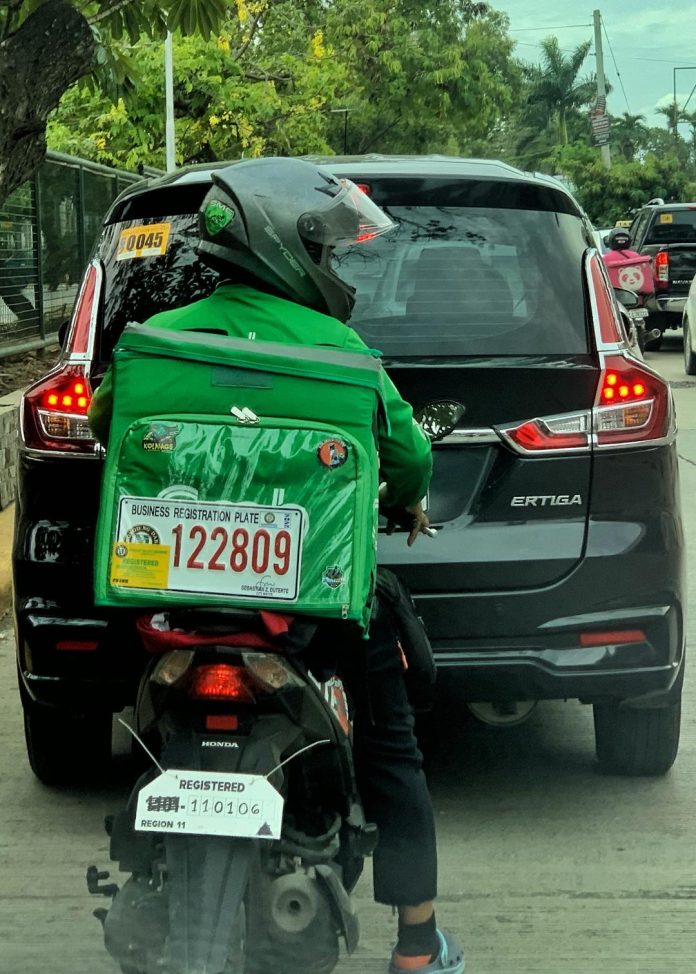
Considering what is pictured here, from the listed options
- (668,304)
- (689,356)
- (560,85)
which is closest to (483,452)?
(689,356)

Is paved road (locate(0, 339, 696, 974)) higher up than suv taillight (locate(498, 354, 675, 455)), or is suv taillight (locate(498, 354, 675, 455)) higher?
suv taillight (locate(498, 354, 675, 455))

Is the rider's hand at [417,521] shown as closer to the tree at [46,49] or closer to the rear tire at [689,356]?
the tree at [46,49]

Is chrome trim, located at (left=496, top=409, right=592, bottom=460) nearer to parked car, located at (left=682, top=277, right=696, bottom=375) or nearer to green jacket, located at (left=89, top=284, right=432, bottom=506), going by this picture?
green jacket, located at (left=89, top=284, right=432, bottom=506)

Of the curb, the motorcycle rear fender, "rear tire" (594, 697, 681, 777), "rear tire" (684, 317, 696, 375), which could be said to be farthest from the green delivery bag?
"rear tire" (684, 317, 696, 375)

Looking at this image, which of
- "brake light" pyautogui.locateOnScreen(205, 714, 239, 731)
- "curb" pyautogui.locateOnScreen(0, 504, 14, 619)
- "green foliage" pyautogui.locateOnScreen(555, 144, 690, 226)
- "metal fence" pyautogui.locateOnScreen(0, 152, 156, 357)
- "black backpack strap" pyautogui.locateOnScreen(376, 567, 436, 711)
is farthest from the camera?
"green foliage" pyautogui.locateOnScreen(555, 144, 690, 226)

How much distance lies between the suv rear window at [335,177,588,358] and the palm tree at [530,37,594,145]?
8366cm

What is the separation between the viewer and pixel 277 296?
9.94 ft

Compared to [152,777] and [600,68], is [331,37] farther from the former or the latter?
[152,777]

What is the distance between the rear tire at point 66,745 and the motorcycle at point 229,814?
62.4 inches

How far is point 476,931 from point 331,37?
40976mm

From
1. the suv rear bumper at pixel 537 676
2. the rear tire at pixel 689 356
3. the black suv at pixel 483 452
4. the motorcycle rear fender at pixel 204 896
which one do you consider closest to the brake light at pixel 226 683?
the motorcycle rear fender at pixel 204 896

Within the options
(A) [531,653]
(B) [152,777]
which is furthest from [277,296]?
(A) [531,653]

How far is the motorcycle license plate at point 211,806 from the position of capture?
8.92 feet

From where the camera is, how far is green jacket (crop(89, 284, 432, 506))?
2955 mm
